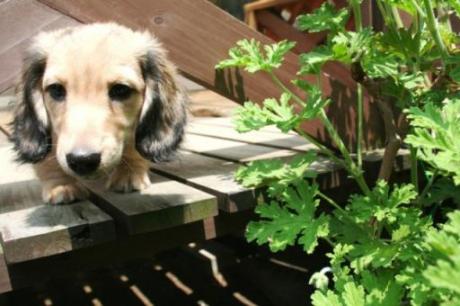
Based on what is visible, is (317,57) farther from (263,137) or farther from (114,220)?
(263,137)

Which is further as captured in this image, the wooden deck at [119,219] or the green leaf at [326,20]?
the green leaf at [326,20]

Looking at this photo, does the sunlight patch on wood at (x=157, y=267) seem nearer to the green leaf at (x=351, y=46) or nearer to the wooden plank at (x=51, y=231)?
the wooden plank at (x=51, y=231)

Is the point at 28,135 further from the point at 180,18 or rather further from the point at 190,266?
the point at 190,266

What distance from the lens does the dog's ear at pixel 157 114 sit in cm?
195

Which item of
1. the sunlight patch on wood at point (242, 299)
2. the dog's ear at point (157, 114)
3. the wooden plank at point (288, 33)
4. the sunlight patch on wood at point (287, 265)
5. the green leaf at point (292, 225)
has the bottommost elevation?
the sunlight patch on wood at point (242, 299)

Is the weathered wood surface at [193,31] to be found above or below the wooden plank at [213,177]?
above

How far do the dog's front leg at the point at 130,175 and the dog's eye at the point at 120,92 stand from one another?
0.88 feet

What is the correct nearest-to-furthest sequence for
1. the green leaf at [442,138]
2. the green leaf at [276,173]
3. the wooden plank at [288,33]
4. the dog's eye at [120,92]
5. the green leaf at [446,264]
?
the green leaf at [446,264] → the green leaf at [442,138] → the green leaf at [276,173] → the dog's eye at [120,92] → the wooden plank at [288,33]

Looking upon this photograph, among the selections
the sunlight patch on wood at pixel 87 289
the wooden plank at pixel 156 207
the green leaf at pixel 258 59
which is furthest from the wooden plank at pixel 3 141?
the green leaf at pixel 258 59

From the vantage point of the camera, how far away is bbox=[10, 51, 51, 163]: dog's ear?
1.89m

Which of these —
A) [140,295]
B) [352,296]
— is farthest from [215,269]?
[352,296]

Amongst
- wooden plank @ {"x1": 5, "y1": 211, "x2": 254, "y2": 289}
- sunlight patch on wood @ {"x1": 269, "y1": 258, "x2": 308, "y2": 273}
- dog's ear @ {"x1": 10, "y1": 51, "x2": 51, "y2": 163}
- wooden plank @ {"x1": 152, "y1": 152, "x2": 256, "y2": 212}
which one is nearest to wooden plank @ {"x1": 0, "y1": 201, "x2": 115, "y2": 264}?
wooden plank @ {"x1": 5, "y1": 211, "x2": 254, "y2": 289}

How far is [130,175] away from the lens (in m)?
1.95

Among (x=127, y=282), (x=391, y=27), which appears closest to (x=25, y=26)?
(x=391, y=27)
